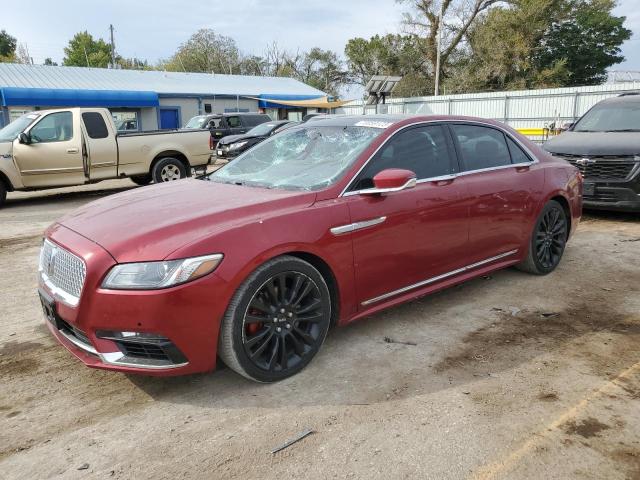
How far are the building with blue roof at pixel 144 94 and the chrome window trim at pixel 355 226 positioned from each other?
20.8 meters

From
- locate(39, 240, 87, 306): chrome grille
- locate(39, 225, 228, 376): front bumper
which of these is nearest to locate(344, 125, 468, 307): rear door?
locate(39, 225, 228, 376): front bumper

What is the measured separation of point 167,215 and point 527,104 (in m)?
22.4

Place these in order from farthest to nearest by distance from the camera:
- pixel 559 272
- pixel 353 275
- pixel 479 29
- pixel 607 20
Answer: pixel 607 20, pixel 479 29, pixel 559 272, pixel 353 275

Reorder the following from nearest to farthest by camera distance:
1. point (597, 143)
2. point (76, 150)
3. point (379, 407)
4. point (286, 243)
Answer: point (379, 407) → point (286, 243) → point (597, 143) → point (76, 150)

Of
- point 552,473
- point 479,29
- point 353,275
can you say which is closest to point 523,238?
point 353,275

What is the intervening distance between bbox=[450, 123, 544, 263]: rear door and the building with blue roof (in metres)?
20.2

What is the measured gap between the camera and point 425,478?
7.60 feet

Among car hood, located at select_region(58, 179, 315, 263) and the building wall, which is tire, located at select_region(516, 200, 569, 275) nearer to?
car hood, located at select_region(58, 179, 315, 263)

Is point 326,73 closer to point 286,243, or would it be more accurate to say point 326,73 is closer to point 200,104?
point 200,104

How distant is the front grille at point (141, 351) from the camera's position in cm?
276

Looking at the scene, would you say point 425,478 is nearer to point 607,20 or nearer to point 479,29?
point 479,29

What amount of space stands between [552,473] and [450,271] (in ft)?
6.50

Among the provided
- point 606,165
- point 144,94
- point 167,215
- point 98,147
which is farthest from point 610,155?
point 144,94

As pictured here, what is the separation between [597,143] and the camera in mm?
7777
